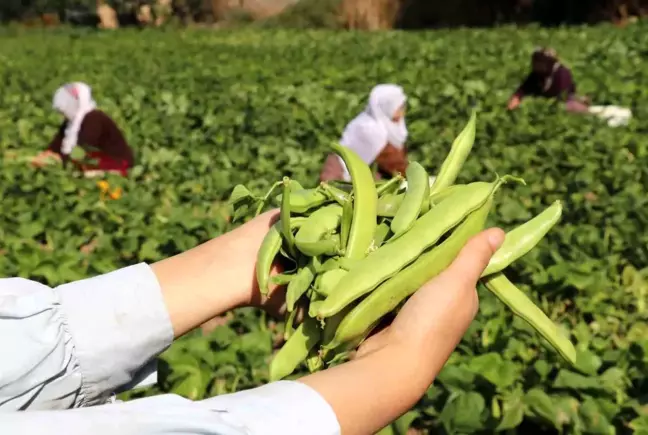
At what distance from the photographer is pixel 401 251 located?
1.69m

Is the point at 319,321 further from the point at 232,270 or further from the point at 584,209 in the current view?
the point at 584,209

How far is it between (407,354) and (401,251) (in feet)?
0.89

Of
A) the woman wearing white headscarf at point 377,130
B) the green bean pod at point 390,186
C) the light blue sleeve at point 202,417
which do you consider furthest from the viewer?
the woman wearing white headscarf at point 377,130

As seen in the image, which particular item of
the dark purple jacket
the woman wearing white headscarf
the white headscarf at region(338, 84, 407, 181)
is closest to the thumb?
the woman wearing white headscarf

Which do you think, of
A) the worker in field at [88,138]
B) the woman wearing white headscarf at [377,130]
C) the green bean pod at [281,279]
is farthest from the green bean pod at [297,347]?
the worker in field at [88,138]

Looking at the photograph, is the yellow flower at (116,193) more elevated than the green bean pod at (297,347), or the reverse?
the green bean pod at (297,347)

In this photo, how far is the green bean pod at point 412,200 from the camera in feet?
5.76

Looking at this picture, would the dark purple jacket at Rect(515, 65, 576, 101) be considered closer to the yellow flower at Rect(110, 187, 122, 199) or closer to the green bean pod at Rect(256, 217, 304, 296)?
the yellow flower at Rect(110, 187, 122, 199)

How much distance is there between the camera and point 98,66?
1566 centimetres

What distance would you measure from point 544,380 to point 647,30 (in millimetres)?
16623

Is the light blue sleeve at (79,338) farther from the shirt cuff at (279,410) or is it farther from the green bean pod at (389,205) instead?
the green bean pod at (389,205)

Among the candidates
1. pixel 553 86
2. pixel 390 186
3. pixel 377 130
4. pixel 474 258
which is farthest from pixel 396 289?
pixel 553 86

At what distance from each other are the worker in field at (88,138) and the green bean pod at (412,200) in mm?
4791

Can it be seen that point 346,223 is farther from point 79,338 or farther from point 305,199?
point 79,338
